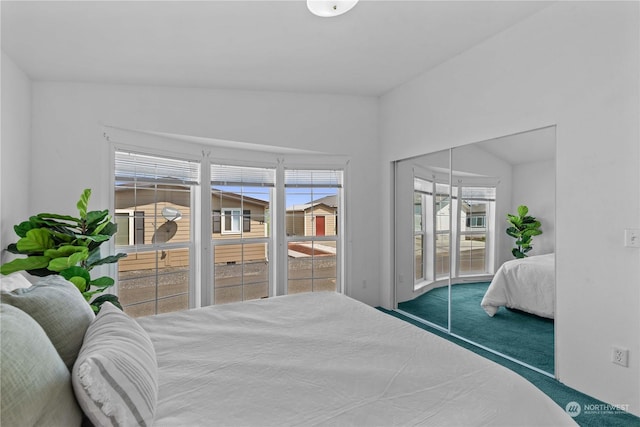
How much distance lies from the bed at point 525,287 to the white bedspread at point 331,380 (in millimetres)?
1546

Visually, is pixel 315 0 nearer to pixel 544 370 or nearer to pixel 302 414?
pixel 302 414

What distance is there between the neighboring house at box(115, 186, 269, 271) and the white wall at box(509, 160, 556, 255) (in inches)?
108

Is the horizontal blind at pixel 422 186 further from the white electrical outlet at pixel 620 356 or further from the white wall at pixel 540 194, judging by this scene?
the white electrical outlet at pixel 620 356

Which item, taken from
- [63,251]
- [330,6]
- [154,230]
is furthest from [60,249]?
[330,6]

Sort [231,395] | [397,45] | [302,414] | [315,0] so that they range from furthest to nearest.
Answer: [397,45] < [315,0] < [231,395] < [302,414]

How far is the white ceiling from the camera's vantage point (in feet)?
7.96

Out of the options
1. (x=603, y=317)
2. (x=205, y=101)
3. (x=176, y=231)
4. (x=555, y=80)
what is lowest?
(x=603, y=317)

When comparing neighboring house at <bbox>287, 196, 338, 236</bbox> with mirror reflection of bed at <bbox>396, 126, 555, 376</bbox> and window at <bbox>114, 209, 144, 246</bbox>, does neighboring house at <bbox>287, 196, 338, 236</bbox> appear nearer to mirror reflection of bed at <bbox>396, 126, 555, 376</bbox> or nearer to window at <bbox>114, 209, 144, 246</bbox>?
mirror reflection of bed at <bbox>396, 126, 555, 376</bbox>

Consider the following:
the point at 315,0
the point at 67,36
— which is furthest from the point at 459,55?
the point at 67,36

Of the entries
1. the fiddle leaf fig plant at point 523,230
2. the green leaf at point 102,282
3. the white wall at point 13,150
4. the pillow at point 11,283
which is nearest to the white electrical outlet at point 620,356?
the fiddle leaf fig plant at point 523,230

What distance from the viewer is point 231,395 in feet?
3.89

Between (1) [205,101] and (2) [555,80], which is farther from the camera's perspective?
(1) [205,101]

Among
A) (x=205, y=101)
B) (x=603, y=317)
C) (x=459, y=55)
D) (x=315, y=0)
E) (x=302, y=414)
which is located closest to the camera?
(x=302, y=414)

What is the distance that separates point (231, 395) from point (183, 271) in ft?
9.92
